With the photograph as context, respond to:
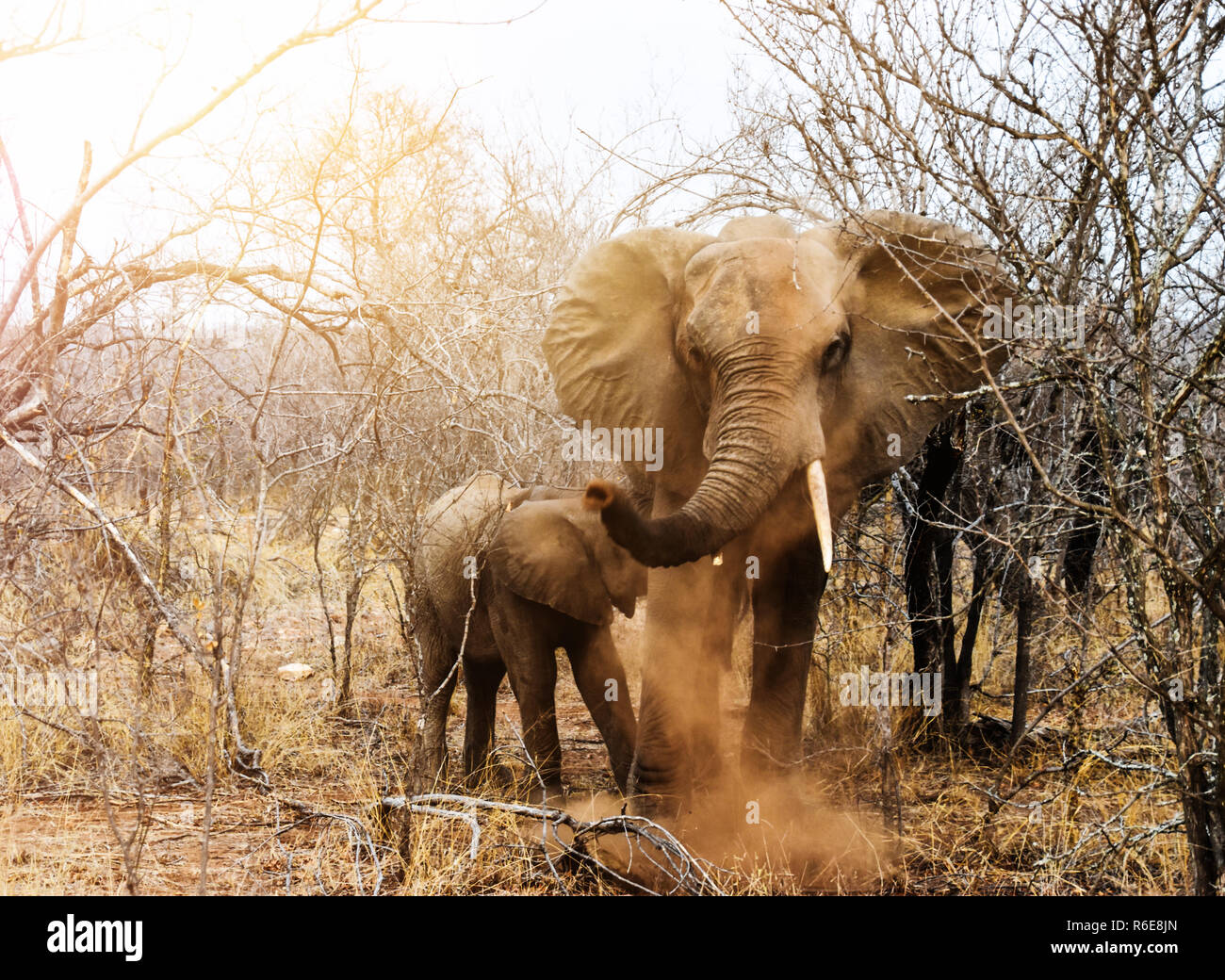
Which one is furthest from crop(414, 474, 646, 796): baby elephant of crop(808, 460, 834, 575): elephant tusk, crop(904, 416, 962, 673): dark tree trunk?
crop(904, 416, 962, 673): dark tree trunk

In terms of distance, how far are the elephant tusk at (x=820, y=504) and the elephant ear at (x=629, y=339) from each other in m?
0.87

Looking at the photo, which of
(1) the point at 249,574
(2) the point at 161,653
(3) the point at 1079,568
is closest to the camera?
(1) the point at 249,574

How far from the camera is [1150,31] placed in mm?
3424

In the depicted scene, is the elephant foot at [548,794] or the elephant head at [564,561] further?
the elephant foot at [548,794]

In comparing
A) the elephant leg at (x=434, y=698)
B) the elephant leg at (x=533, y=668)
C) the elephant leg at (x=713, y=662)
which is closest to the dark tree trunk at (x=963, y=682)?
the elephant leg at (x=713, y=662)

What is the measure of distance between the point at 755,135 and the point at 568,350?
220cm

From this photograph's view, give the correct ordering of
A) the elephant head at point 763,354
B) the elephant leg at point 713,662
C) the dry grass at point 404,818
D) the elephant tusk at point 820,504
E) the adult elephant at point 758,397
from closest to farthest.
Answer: the dry grass at point 404,818
the elephant tusk at point 820,504
the elephant head at point 763,354
the adult elephant at point 758,397
the elephant leg at point 713,662

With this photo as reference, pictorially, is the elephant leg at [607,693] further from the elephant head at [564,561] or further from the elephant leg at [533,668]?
the elephant head at [564,561]

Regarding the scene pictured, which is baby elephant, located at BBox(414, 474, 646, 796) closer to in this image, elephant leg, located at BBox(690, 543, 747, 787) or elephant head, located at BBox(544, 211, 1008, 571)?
elephant leg, located at BBox(690, 543, 747, 787)

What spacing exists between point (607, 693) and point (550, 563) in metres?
0.84

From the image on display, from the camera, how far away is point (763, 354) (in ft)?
16.9

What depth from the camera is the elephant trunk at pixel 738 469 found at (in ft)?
15.6

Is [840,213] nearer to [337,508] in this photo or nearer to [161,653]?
[161,653]
